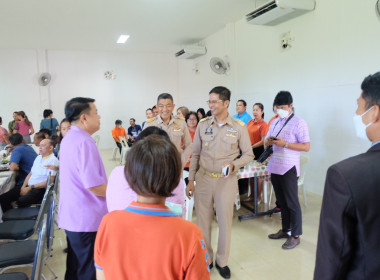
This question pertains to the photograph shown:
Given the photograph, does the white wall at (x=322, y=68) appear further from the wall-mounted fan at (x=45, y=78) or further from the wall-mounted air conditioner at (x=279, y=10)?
the wall-mounted fan at (x=45, y=78)

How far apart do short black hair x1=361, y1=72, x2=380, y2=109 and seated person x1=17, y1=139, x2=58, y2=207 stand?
2.99 meters

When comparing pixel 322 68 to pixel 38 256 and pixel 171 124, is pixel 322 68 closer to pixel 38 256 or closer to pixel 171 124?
pixel 171 124

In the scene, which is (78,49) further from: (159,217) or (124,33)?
(159,217)

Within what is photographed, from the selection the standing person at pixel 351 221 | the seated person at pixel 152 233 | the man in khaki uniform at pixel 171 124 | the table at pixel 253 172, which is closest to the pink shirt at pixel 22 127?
the man in khaki uniform at pixel 171 124

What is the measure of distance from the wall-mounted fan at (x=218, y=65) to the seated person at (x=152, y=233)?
5914mm

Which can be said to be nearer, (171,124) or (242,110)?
(171,124)

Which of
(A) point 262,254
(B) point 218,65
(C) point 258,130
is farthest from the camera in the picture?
(B) point 218,65

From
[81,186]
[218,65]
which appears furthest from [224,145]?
[218,65]

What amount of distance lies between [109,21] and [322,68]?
4470 mm

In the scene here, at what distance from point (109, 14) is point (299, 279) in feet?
18.3

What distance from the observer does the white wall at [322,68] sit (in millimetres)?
3641

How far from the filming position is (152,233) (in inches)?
30.4

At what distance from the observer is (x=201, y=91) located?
8.45 meters

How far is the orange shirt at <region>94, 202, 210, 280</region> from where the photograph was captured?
2.54 feet
